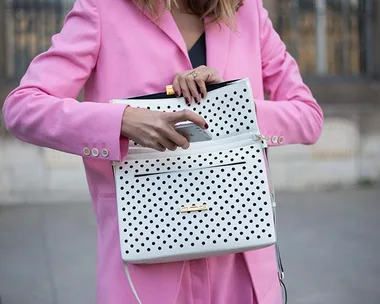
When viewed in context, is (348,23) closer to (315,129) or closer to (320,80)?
(320,80)

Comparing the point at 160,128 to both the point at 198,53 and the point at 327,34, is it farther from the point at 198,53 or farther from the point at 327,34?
the point at 327,34

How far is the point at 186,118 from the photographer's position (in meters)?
1.51

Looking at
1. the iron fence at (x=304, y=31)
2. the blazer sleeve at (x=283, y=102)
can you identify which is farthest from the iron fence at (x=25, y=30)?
the blazer sleeve at (x=283, y=102)

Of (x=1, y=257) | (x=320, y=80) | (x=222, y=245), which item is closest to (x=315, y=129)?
(x=222, y=245)

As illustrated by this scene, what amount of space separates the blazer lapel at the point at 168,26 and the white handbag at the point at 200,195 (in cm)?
19

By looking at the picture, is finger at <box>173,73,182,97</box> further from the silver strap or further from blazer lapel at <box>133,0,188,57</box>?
the silver strap

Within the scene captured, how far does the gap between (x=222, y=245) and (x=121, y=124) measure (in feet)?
1.13

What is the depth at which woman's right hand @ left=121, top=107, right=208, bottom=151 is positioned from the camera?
4.97ft

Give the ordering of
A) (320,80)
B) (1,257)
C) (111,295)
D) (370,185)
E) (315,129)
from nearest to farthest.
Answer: (111,295)
(315,129)
(1,257)
(370,185)
(320,80)

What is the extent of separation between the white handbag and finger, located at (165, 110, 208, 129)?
0.12 m

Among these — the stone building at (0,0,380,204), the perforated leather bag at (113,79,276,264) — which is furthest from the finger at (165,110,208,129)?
the stone building at (0,0,380,204)

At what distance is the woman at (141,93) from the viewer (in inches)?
64.4

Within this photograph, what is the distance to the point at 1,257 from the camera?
19.1 ft

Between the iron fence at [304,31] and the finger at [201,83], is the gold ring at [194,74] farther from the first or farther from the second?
the iron fence at [304,31]
